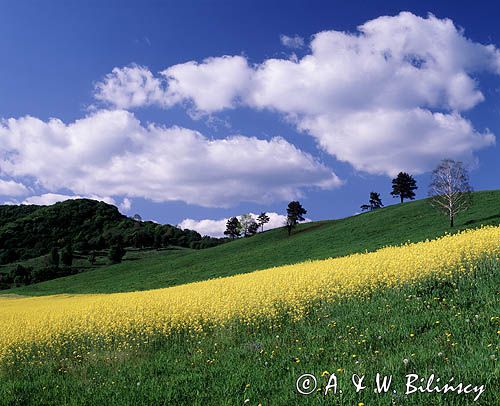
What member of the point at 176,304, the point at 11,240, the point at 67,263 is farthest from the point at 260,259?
the point at 11,240

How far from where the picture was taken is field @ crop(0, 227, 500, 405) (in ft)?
22.3

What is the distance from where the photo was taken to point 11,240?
168 meters

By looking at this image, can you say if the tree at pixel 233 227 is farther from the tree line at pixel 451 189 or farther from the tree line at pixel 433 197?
the tree line at pixel 451 189

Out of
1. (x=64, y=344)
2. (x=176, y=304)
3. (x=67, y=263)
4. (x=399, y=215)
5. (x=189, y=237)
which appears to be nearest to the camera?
(x=64, y=344)

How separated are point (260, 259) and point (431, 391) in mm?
47536

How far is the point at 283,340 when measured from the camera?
9.98 m

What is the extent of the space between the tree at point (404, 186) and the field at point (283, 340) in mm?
78415

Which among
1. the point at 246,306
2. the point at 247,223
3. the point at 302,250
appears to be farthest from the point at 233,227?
the point at 246,306

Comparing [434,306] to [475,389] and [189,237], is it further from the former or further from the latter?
[189,237]

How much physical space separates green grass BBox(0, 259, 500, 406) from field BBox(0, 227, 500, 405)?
0.10 feet

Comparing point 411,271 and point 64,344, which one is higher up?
point 411,271

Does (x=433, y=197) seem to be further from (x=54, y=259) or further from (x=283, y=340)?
(x=54, y=259)

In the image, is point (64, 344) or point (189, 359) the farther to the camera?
point (64, 344)

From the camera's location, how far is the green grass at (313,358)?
21.0ft
